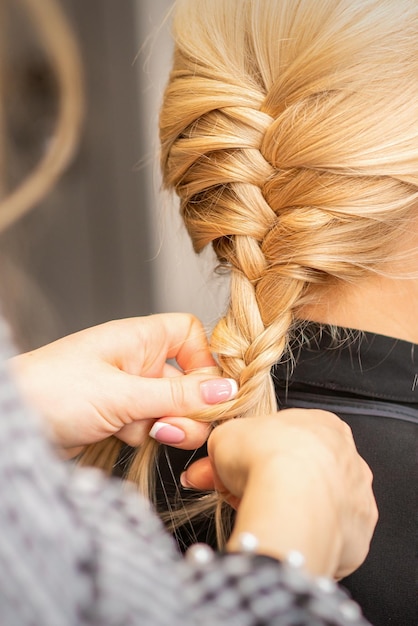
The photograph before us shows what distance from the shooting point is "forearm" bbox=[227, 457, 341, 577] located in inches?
16.7

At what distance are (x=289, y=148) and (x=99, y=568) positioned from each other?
20.5 inches

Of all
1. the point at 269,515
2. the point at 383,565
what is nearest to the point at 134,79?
the point at 383,565

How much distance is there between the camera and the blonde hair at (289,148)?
0.72m

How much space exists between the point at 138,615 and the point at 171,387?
0.42 metres

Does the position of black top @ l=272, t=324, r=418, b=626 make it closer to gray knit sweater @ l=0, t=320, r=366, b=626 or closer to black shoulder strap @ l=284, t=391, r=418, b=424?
black shoulder strap @ l=284, t=391, r=418, b=424

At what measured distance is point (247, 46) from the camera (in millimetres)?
765

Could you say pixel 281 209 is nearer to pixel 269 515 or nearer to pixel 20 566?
pixel 269 515

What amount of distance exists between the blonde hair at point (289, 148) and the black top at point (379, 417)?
0.05 meters

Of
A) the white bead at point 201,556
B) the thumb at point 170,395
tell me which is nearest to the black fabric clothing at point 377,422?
the thumb at point 170,395

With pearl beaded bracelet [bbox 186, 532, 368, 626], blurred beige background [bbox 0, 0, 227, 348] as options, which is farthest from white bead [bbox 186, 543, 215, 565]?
blurred beige background [bbox 0, 0, 227, 348]

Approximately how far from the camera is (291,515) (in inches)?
17.1

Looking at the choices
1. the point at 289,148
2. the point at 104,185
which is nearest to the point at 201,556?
the point at 289,148

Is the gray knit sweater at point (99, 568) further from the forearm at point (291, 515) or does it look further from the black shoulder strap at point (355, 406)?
the black shoulder strap at point (355, 406)

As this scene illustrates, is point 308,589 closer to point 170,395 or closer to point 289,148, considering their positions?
point 170,395
